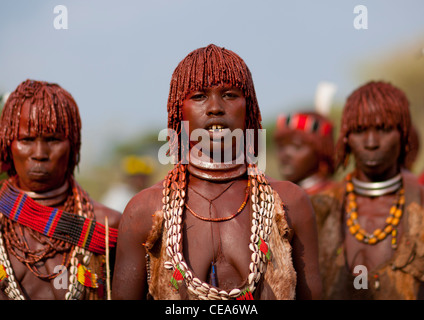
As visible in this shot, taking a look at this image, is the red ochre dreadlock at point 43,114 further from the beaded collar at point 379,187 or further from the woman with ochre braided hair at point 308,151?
the woman with ochre braided hair at point 308,151

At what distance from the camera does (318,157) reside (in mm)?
8820


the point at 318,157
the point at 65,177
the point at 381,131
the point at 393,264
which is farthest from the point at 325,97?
the point at 65,177

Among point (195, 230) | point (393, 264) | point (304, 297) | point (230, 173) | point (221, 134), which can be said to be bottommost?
point (393, 264)

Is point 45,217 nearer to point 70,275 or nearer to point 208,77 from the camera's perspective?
point 70,275

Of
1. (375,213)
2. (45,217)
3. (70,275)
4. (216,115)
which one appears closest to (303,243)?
(216,115)

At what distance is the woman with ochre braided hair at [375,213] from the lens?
19.6 feet

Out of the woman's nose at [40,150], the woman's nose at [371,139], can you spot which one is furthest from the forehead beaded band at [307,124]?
the woman's nose at [40,150]

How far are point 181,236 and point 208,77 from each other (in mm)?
960

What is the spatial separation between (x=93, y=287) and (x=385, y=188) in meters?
2.77

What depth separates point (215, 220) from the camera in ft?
13.8

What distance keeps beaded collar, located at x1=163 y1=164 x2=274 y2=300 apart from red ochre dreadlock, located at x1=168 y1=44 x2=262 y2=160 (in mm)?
278

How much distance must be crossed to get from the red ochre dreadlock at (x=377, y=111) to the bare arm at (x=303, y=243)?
2.08 m

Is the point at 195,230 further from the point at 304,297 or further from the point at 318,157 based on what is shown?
the point at 318,157

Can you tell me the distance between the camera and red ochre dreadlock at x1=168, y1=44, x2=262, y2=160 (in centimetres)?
419
